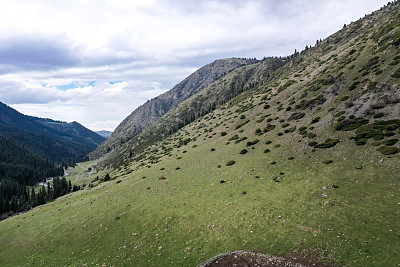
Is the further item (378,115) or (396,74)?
(396,74)

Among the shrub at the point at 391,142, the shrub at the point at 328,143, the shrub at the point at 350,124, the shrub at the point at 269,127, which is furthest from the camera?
the shrub at the point at 269,127

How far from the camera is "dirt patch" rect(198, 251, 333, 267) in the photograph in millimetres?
16312

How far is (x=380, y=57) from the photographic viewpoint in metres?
58.0

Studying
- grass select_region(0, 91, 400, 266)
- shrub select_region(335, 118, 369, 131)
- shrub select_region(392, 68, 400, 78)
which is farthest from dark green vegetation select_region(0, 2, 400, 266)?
shrub select_region(392, 68, 400, 78)

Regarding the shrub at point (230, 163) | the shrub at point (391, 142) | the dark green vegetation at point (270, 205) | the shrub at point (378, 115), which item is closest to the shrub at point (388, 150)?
the dark green vegetation at point (270, 205)

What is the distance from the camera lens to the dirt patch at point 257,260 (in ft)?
53.5

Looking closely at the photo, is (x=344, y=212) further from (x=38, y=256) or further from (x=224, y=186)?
(x=38, y=256)

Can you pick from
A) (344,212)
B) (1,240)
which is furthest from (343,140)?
(1,240)

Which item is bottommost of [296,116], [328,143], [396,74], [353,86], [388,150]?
[388,150]

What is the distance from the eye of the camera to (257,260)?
1767 centimetres

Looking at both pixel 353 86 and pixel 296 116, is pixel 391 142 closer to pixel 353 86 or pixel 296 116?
pixel 296 116

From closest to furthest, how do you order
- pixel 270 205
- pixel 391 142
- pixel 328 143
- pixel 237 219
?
pixel 237 219 < pixel 270 205 < pixel 391 142 < pixel 328 143

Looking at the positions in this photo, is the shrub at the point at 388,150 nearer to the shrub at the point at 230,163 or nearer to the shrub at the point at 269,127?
the shrub at the point at 230,163

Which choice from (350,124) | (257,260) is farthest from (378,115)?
(257,260)
